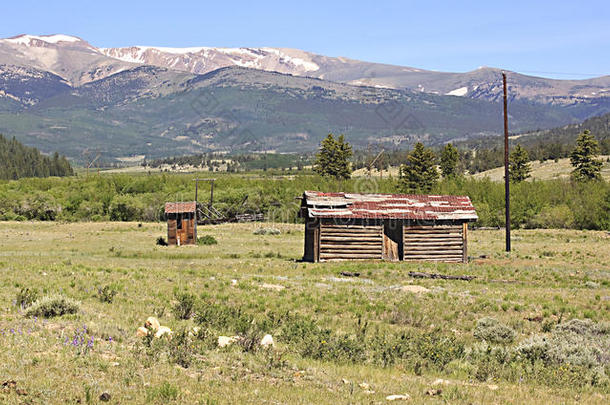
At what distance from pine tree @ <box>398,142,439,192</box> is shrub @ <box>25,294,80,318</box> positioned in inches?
3275

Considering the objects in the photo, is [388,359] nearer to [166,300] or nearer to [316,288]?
[166,300]

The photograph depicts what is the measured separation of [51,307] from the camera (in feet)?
48.0

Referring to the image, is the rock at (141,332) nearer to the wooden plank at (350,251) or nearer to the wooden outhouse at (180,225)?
the wooden plank at (350,251)

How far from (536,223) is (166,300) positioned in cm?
6915

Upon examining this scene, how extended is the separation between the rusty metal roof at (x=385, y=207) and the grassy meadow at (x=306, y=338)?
6.05 meters

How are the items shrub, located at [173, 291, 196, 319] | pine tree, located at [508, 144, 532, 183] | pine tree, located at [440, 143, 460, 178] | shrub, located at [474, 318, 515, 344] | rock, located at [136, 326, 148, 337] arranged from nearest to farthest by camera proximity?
1. rock, located at [136, 326, 148, 337]
2. shrub, located at [474, 318, 515, 344]
3. shrub, located at [173, 291, 196, 319]
4. pine tree, located at [508, 144, 532, 183]
5. pine tree, located at [440, 143, 460, 178]

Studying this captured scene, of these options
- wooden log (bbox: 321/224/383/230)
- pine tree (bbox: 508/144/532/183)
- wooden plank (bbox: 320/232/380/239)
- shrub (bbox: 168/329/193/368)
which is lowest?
wooden plank (bbox: 320/232/380/239)

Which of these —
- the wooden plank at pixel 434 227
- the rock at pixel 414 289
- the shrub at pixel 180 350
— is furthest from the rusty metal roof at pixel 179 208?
the shrub at pixel 180 350

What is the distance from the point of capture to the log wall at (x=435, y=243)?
35531 millimetres

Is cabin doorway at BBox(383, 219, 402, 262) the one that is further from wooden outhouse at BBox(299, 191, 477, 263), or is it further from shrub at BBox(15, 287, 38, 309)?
shrub at BBox(15, 287, 38, 309)

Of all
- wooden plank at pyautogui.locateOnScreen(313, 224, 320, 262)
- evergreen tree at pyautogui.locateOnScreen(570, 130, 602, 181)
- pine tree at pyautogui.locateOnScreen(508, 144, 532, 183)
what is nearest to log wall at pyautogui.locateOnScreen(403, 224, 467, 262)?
wooden plank at pyautogui.locateOnScreen(313, 224, 320, 262)

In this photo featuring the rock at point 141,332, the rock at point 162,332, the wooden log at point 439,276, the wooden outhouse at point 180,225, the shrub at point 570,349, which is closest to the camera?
the rock at point 162,332

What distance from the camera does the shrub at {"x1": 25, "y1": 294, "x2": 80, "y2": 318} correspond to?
1454 cm

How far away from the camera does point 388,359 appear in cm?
1332
